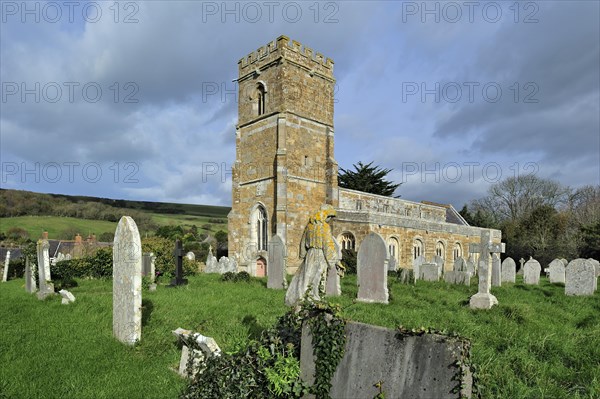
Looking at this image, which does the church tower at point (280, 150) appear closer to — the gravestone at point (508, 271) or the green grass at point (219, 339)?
the gravestone at point (508, 271)

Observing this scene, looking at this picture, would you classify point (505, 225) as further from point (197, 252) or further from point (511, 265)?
point (197, 252)

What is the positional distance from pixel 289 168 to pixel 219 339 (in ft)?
56.2

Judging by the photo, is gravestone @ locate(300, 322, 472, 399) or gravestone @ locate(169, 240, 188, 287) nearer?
gravestone @ locate(300, 322, 472, 399)

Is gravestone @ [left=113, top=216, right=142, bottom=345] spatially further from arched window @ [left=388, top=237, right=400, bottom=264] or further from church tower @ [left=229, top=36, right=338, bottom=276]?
arched window @ [left=388, top=237, right=400, bottom=264]

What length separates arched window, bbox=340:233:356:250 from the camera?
73.0 ft

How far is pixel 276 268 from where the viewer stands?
12812 mm

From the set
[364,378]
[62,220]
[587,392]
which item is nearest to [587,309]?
[587,392]

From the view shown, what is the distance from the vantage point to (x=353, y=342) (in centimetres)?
344

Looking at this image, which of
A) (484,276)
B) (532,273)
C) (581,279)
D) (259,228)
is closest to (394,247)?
(259,228)

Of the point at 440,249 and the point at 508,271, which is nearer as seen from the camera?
the point at 508,271

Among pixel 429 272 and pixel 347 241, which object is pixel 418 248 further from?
pixel 429 272

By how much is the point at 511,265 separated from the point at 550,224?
20206 millimetres

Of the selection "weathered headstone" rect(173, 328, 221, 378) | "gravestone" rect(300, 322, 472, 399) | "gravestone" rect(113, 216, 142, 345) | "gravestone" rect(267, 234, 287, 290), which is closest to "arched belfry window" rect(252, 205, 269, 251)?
"gravestone" rect(267, 234, 287, 290)

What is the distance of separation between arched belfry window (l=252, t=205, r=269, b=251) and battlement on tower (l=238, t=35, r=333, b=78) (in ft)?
28.6
